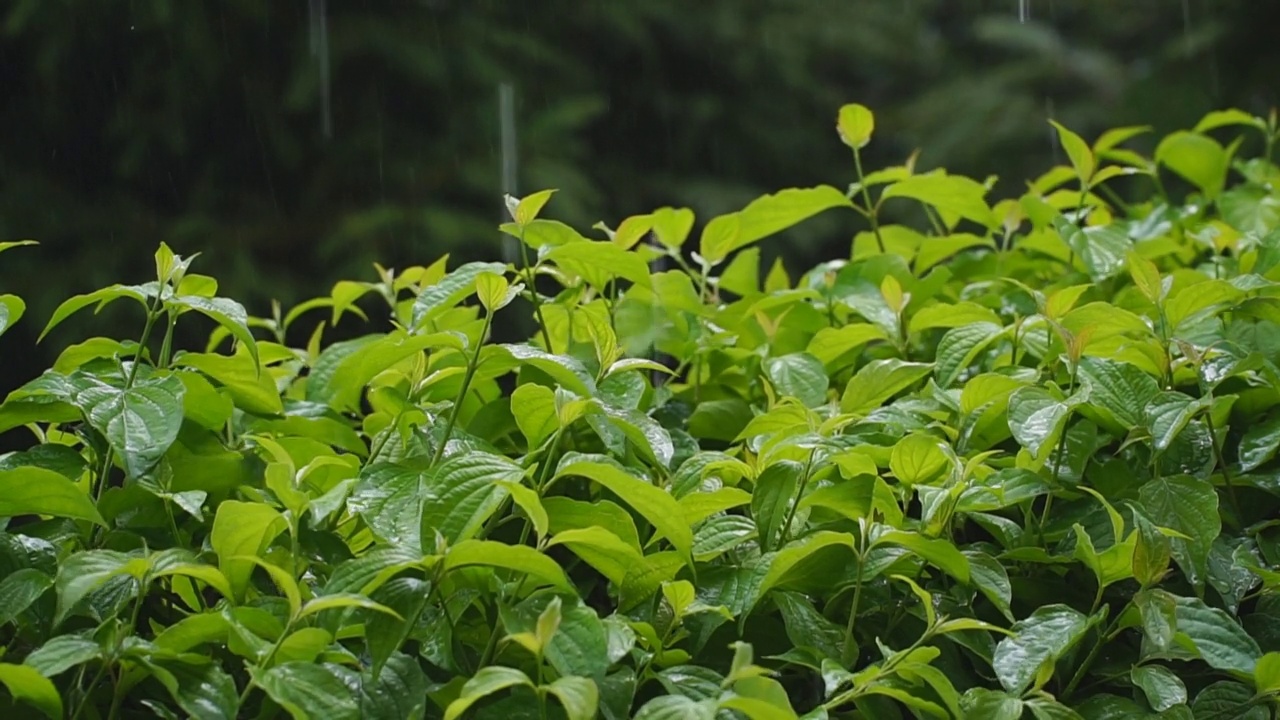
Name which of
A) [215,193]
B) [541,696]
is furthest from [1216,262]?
[215,193]

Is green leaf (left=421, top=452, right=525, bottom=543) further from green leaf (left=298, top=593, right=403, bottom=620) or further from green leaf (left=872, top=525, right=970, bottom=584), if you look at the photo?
green leaf (left=872, top=525, right=970, bottom=584)

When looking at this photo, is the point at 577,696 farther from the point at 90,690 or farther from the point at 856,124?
the point at 856,124

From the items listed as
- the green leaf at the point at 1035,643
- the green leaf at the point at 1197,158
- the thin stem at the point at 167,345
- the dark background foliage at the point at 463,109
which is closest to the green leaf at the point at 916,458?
the green leaf at the point at 1035,643

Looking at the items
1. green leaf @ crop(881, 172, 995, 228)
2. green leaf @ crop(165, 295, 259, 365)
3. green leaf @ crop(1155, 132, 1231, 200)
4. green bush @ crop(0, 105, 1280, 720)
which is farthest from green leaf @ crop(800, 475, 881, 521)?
green leaf @ crop(1155, 132, 1231, 200)

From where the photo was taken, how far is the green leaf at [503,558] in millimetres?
696

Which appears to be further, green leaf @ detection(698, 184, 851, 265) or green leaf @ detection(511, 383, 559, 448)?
green leaf @ detection(698, 184, 851, 265)

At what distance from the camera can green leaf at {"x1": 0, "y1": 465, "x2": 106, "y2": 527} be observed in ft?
2.60

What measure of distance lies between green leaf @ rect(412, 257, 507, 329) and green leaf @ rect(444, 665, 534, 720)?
318 millimetres

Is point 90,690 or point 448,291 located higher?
point 448,291

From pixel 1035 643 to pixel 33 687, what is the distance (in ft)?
2.05

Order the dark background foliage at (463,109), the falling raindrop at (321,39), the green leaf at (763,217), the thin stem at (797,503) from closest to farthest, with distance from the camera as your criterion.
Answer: the thin stem at (797,503)
the green leaf at (763,217)
the dark background foliage at (463,109)
the falling raindrop at (321,39)

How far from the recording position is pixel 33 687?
0.67 metres

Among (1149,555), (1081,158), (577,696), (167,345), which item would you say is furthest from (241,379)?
(1081,158)

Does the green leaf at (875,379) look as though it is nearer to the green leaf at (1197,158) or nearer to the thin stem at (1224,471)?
the thin stem at (1224,471)
